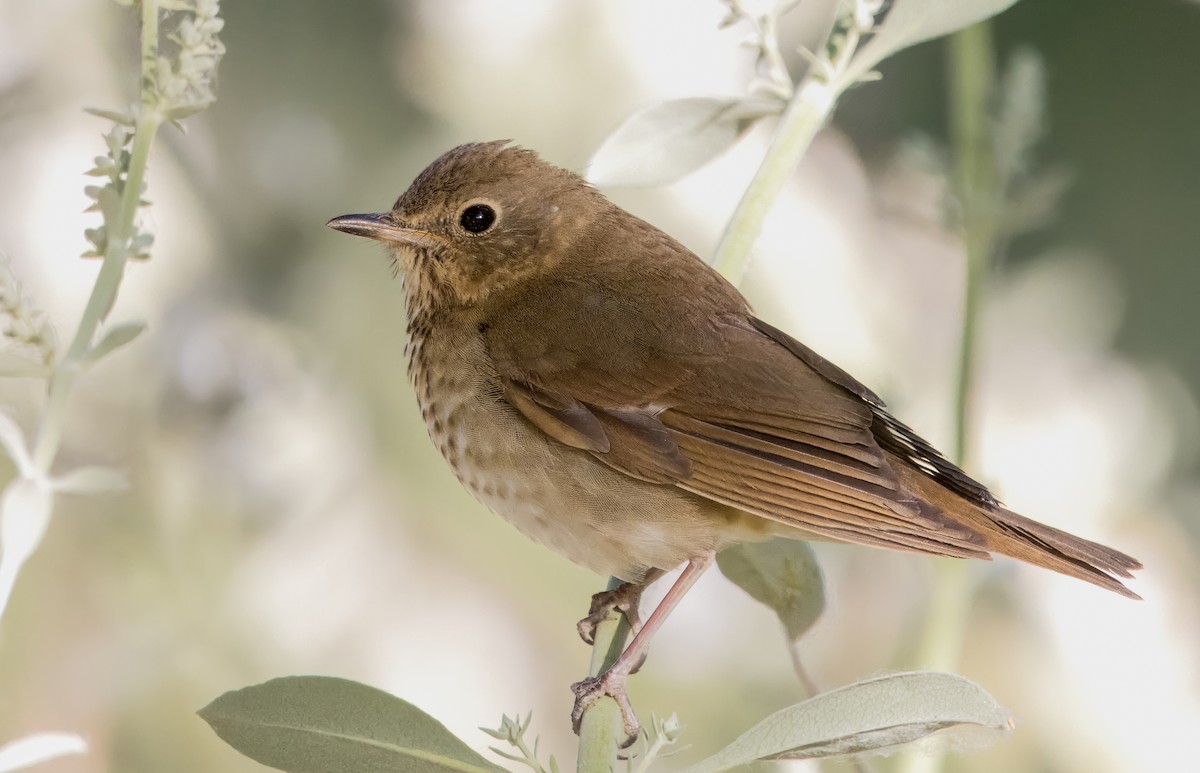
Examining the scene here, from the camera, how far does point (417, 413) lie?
3.34m

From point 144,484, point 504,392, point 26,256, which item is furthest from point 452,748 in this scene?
point 26,256

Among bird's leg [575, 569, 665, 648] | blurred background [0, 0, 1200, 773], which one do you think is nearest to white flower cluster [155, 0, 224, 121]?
bird's leg [575, 569, 665, 648]

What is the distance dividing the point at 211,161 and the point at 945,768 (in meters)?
2.14

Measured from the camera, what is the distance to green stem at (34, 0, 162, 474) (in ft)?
3.53

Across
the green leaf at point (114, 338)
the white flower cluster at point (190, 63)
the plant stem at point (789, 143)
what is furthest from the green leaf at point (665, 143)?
the green leaf at point (114, 338)

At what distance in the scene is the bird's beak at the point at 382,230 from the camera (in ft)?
7.39

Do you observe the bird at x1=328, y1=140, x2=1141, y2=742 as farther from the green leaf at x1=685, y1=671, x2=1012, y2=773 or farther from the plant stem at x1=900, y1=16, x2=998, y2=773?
the green leaf at x1=685, y1=671, x2=1012, y2=773

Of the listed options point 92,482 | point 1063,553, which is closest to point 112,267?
point 92,482

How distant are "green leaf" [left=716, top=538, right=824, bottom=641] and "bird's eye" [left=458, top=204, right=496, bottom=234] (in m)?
0.74

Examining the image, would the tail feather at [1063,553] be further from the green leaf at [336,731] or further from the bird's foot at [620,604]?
the green leaf at [336,731]

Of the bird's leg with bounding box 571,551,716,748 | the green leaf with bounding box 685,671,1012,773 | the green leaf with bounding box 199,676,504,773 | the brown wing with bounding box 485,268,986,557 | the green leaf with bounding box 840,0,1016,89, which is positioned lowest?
the green leaf with bounding box 199,676,504,773

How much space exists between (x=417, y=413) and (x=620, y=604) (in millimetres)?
1336

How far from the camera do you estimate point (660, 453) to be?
6.73 feet

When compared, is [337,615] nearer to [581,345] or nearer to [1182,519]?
[581,345]
